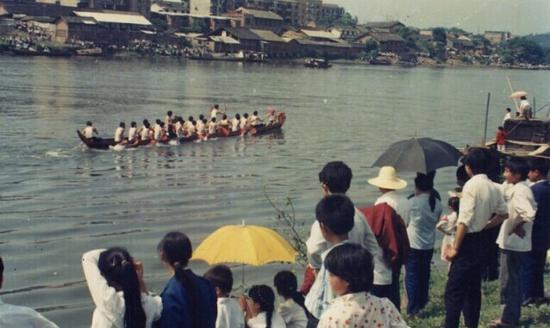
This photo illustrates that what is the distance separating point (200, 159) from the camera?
75.5 ft

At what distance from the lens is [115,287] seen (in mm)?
4070

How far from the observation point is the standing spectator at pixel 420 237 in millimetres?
6934

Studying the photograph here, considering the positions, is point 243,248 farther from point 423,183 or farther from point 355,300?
point 355,300

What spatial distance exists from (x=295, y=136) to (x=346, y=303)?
88.2 ft

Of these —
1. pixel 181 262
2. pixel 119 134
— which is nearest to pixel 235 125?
pixel 119 134

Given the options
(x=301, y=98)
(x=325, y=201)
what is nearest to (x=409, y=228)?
(x=325, y=201)

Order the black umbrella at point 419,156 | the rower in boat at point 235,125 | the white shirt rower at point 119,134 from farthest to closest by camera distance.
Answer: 1. the rower in boat at point 235,125
2. the white shirt rower at point 119,134
3. the black umbrella at point 419,156

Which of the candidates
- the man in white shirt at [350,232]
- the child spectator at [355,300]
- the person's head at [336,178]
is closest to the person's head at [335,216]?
the man in white shirt at [350,232]

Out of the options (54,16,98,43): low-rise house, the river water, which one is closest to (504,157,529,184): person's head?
the river water

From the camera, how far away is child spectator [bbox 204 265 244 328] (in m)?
5.09

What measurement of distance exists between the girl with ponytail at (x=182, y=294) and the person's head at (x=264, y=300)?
1023mm

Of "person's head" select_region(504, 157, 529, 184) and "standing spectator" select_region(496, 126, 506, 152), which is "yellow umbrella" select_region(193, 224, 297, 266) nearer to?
"person's head" select_region(504, 157, 529, 184)

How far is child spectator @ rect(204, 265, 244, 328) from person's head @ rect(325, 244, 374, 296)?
1.58 metres

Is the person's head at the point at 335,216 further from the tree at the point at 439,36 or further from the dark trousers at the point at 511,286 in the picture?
the tree at the point at 439,36
